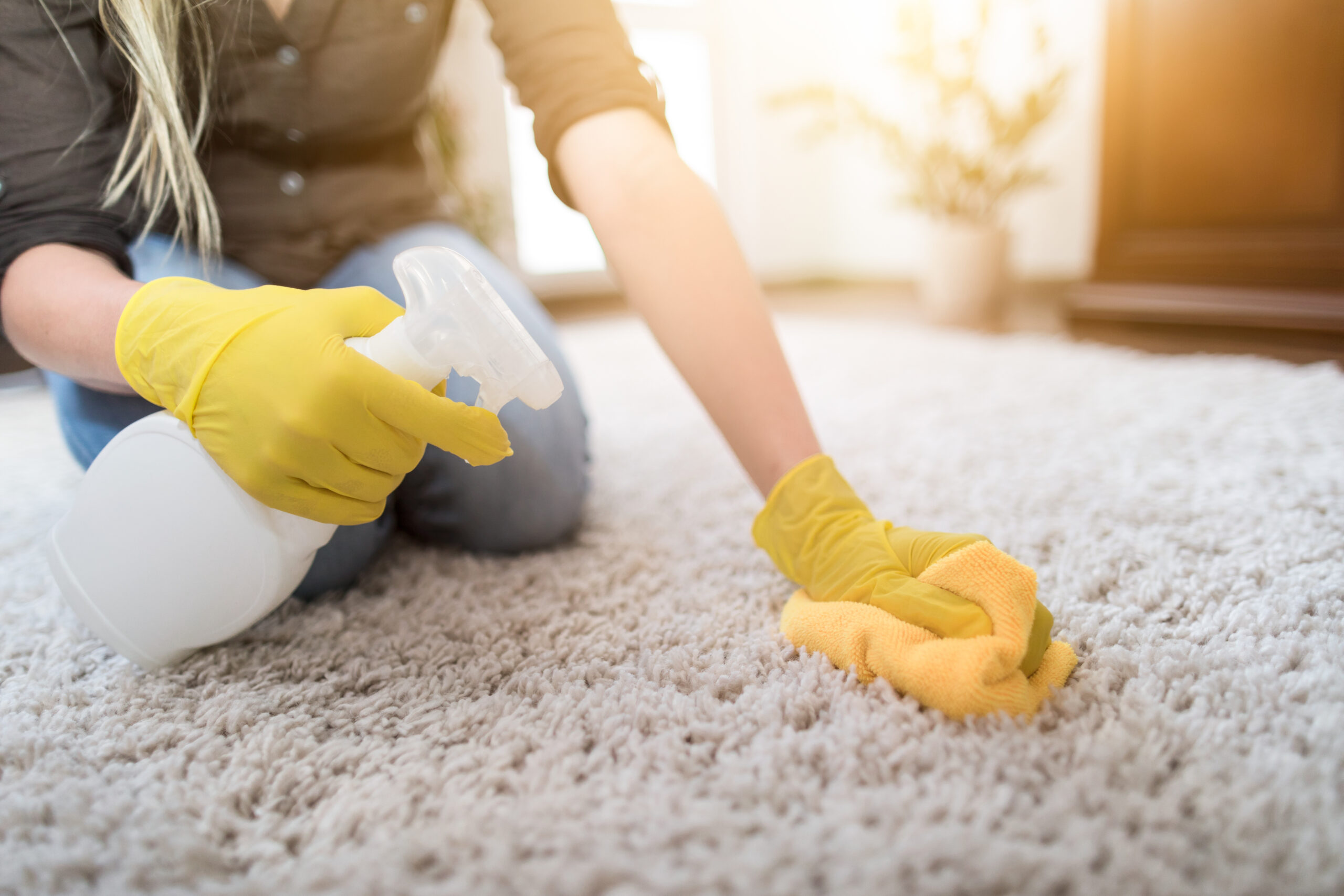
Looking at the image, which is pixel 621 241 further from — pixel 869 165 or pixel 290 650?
pixel 869 165

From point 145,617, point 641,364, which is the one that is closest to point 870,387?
point 641,364

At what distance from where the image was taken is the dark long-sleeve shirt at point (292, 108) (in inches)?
19.8

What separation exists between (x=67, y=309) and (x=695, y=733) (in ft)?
1.48

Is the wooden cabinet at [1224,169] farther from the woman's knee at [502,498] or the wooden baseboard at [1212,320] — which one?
the woman's knee at [502,498]

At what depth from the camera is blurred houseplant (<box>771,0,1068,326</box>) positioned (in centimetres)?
180

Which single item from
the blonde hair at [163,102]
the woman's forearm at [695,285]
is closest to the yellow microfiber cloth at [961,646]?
the woman's forearm at [695,285]

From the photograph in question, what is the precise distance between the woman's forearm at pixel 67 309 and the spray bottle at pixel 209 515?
0.07 m

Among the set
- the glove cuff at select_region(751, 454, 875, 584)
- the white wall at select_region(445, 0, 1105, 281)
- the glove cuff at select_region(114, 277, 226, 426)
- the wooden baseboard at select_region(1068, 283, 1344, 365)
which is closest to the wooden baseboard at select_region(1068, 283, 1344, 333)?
the wooden baseboard at select_region(1068, 283, 1344, 365)

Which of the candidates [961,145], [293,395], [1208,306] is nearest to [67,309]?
[293,395]

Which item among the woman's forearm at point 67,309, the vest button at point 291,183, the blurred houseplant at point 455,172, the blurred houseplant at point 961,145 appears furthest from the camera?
the blurred houseplant at point 455,172

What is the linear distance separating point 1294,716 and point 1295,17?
1.39 meters

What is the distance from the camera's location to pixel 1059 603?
494 millimetres

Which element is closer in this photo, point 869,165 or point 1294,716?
point 1294,716

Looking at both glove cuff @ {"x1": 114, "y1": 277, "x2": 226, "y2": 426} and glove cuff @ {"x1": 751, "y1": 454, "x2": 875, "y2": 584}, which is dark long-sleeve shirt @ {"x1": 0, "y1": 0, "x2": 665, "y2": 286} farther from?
glove cuff @ {"x1": 751, "y1": 454, "x2": 875, "y2": 584}
